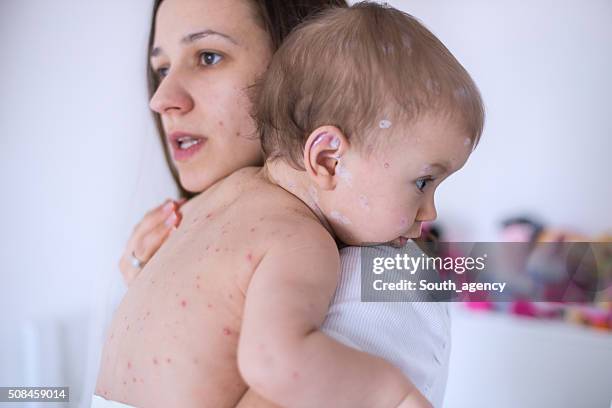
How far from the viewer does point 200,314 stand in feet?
2.09

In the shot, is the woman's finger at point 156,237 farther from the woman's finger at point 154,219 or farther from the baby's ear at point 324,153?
the baby's ear at point 324,153

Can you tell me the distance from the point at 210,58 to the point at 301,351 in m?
0.43

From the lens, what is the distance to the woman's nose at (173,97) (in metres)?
0.81

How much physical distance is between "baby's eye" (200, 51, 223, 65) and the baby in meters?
0.13

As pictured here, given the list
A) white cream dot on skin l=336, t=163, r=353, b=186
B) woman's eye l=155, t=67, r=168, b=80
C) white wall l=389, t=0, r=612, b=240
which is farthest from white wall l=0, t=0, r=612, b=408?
white cream dot on skin l=336, t=163, r=353, b=186

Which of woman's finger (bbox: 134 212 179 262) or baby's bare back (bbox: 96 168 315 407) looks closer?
baby's bare back (bbox: 96 168 315 407)

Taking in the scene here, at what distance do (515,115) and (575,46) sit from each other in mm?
115

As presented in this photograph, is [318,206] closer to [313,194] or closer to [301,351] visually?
[313,194]

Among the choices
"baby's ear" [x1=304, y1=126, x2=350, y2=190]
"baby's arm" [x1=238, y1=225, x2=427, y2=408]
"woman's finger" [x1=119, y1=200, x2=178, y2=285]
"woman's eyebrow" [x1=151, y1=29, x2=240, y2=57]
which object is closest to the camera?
"baby's arm" [x1=238, y1=225, x2=427, y2=408]

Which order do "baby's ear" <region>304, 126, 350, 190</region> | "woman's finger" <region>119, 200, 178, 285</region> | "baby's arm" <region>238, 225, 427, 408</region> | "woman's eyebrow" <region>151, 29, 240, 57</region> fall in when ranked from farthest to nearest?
"woman's finger" <region>119, 200, 178, 285</region> → "woman's eyebrow" <region>151, 29, 240, 57</region> → "baby's ear" <region>304, 126, 350, 190</region> → "baby's arm" <region>238, 225, 427, 408</region>

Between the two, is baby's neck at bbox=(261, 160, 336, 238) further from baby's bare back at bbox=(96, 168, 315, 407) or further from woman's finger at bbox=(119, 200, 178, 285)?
woman's finger at bbox=(119, 200, 178, 285)

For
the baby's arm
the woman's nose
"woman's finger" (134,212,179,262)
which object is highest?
the woman's nose

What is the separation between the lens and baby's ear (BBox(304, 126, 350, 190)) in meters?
0.65

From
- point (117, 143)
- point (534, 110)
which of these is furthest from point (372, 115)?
point (117, 143)
